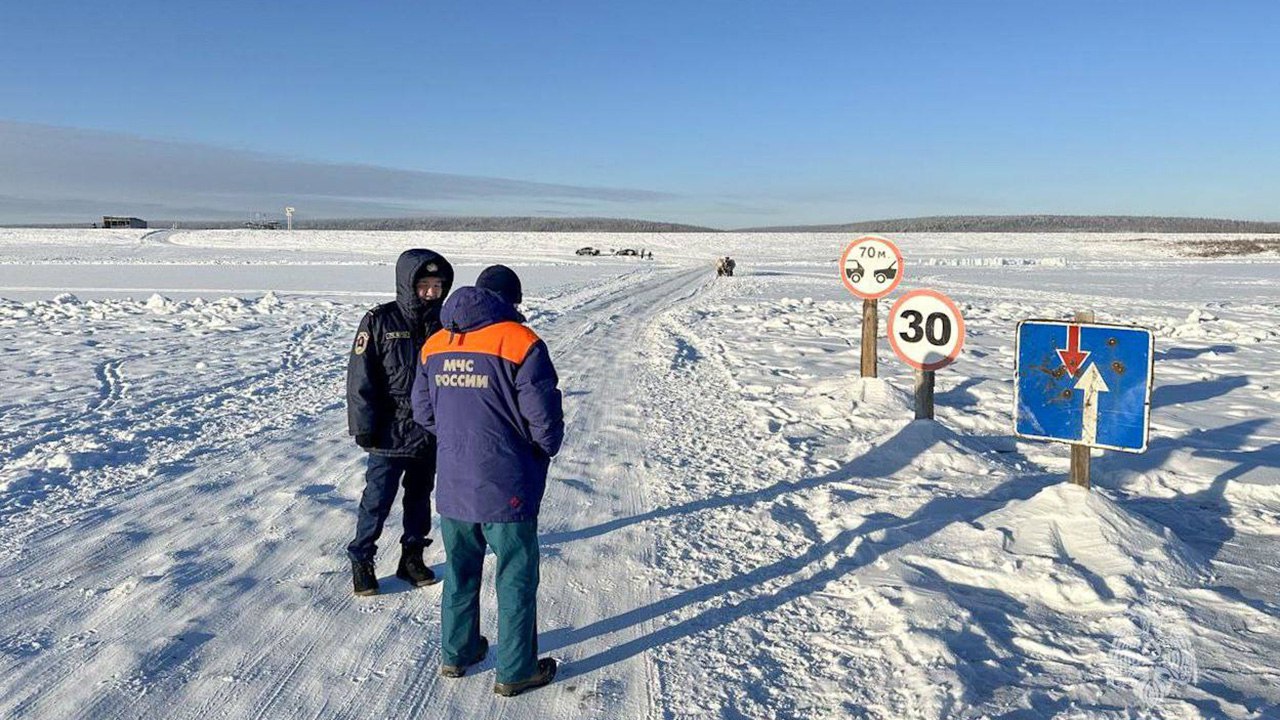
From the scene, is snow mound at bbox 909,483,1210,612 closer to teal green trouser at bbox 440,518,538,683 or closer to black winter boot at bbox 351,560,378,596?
teal green trouser at bbox 440,518,538,683

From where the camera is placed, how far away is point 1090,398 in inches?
203

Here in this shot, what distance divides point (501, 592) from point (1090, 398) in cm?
354

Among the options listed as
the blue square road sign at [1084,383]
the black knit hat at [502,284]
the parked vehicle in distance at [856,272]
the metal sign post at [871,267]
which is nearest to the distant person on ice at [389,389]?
the black knit hat at [502,284]

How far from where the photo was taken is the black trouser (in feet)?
14.9

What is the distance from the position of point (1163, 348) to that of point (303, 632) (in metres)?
14.1

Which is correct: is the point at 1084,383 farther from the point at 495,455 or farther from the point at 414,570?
the point at 414,570

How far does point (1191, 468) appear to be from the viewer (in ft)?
22.4

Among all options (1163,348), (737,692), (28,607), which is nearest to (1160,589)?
(737,692)

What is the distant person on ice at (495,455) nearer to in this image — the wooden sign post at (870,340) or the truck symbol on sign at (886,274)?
the truck symbol on sign at (886,274)

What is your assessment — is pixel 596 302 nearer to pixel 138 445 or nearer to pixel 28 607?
pixel 138 445

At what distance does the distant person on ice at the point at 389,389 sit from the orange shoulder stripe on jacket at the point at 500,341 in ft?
3.09

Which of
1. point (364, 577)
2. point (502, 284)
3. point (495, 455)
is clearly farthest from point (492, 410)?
point (364, 577)

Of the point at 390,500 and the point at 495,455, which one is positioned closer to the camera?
the point at 495,455

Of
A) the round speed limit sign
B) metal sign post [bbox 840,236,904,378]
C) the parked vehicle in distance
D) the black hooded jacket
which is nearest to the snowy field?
the round speed limit sign
